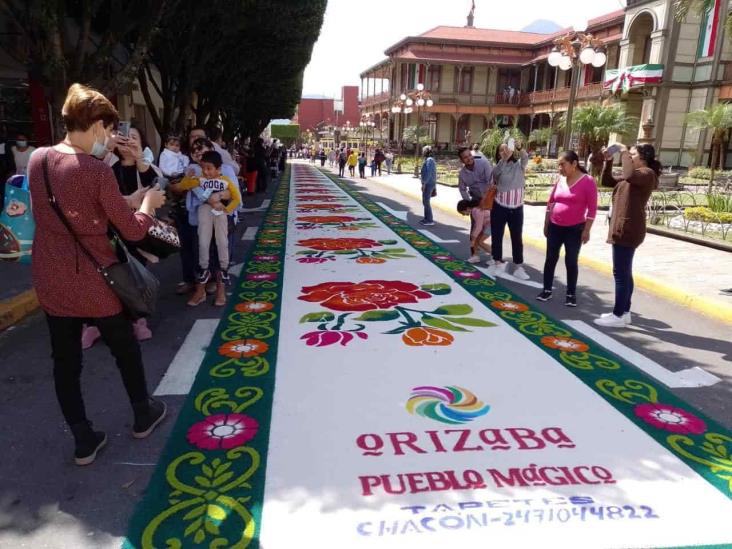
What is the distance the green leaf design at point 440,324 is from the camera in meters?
5.14

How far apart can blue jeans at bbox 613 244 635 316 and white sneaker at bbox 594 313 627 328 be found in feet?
0.18

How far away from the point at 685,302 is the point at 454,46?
47107 mm

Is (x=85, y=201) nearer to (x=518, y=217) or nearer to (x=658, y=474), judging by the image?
(x=658, y=474)

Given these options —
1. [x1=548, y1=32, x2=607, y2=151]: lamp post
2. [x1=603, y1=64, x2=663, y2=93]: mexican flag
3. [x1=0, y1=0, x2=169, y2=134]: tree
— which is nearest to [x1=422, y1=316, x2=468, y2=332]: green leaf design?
[x1=0, y1=0, x2=169, y2=134]: tree

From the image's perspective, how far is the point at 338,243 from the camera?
9609 mm

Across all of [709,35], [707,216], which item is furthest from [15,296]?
[709,35]

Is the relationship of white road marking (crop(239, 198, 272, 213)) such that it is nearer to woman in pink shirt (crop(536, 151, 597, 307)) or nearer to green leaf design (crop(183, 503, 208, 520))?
woman in pink shirt (crop(536, 151, 597, 307))

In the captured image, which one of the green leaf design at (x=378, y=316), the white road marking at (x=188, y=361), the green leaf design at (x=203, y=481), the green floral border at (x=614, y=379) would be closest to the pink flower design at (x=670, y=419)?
the green floral border at (x=614, y=379)

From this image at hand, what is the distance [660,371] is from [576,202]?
2124 millimetres

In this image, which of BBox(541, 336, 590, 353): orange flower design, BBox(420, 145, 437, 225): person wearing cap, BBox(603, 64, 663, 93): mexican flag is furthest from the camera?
BBox(603, 64, 663, 93): mexican flag

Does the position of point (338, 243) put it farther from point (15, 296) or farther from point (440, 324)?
point (15, 296)

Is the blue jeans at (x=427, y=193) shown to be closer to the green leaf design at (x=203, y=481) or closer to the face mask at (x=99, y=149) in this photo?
the face mask at (x=99, y=149)

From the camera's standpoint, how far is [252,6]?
11.7 m

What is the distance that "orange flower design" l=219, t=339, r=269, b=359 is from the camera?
14.6 ft
